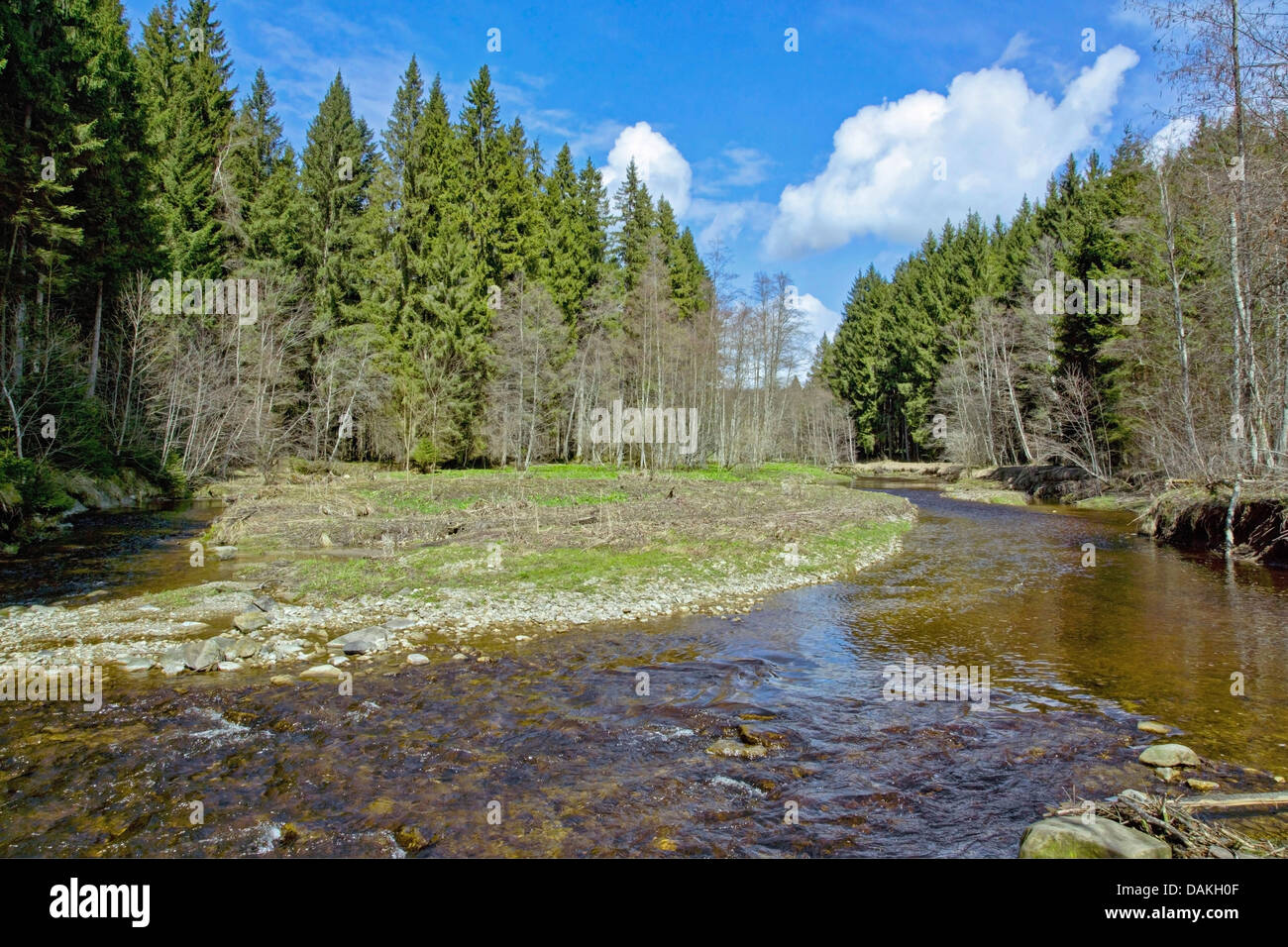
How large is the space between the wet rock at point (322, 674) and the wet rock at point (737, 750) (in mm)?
4852

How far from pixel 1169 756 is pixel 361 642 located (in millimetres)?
9536

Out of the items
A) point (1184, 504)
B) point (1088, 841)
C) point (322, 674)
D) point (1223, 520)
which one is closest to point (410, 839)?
point (322, 674)

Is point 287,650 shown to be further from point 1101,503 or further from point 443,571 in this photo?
point 1101,503

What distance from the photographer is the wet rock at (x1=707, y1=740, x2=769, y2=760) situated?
20.6 feet

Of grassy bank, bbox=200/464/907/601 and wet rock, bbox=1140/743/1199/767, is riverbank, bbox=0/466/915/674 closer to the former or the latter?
grassy bank, bbox=200/464/907/601

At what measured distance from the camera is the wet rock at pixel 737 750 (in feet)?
20.6

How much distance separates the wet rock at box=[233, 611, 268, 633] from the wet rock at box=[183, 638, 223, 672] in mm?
1071

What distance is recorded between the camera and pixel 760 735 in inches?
264

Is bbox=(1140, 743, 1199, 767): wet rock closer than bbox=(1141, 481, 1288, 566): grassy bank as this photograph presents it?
Yes

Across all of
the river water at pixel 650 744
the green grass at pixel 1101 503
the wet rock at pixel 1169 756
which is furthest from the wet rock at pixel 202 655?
the green grass at pixel 1101 503

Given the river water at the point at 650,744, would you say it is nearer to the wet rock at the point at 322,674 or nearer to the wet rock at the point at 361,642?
the wet rock at the point at 322,674

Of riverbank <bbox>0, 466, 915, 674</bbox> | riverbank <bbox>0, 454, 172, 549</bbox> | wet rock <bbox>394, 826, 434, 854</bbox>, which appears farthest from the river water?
riverbank <bbox>0, 454, 172, 549</bbox>

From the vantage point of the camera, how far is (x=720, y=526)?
1883cm
